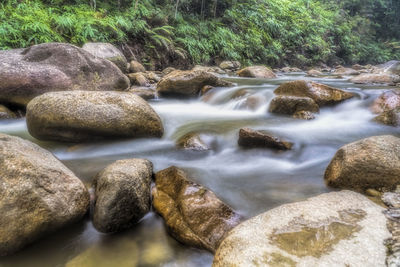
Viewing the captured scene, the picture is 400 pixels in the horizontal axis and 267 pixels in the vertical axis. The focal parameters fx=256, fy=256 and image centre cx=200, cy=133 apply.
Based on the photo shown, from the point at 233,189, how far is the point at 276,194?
1.51 feet

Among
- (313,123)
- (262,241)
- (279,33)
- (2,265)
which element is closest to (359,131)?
(313,123)

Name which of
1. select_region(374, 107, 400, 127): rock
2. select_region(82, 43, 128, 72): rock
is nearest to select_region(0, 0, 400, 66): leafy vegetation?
select_region(82, 43, 128, 72): rock

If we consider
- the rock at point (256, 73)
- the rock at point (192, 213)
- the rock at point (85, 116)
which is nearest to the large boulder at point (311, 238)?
the rock at point (192, 213)

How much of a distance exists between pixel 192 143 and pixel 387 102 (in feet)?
13.3

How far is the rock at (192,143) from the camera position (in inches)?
148

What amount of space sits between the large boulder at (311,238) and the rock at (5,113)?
5.01m

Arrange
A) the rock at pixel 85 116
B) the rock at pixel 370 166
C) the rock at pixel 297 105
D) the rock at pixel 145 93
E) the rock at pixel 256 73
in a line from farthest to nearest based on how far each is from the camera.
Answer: the rock at pixel 256 73 → the rock at pixel 145 93 → the rock at pixel 297 105 → the rock at pixel 85 116 → the rock at pixel 370 166

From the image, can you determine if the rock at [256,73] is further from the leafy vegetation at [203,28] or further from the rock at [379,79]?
the leafy vegetation at [203,28]

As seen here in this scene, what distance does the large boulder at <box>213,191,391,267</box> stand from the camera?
1451 millimetres

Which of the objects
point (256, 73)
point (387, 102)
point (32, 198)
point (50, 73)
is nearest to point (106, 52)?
point (50, 73)

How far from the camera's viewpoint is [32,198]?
1944 millimetres

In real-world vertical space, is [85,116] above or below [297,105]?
below

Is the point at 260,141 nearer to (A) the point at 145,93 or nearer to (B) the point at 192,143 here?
(B) the point at 192,143

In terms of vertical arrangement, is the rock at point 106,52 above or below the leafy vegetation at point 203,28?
below
